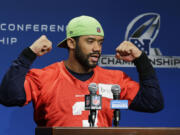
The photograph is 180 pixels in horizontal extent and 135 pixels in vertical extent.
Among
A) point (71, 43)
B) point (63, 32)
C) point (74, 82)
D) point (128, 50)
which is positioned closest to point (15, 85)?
point (74, 82)

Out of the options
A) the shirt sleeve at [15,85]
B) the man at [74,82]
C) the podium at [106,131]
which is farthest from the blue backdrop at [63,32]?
→ the podium at [106,131]

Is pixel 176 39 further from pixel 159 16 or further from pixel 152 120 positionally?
pixel 152 120

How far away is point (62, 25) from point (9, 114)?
84 cm

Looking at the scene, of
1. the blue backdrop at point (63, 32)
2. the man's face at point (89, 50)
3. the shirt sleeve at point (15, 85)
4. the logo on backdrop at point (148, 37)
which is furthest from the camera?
the logo on backdrop at point (148, 37)

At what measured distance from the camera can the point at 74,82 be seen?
109 inches

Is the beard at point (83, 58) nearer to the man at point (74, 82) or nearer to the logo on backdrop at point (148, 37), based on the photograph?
the man at point (74, 82)

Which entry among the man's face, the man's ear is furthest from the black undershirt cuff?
the man's ear

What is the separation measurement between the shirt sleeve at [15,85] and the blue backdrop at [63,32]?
0.83 metres

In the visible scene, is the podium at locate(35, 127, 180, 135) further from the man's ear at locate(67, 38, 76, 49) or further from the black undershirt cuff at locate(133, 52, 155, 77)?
the man's ear at locate(67, 38, 76, 49)

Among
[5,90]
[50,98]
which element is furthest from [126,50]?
[5,90]

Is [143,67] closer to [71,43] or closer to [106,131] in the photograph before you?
[71,43]

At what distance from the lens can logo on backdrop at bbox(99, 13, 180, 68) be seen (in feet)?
11.8

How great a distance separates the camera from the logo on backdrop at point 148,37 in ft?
11.8

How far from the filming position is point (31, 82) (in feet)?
8.79
